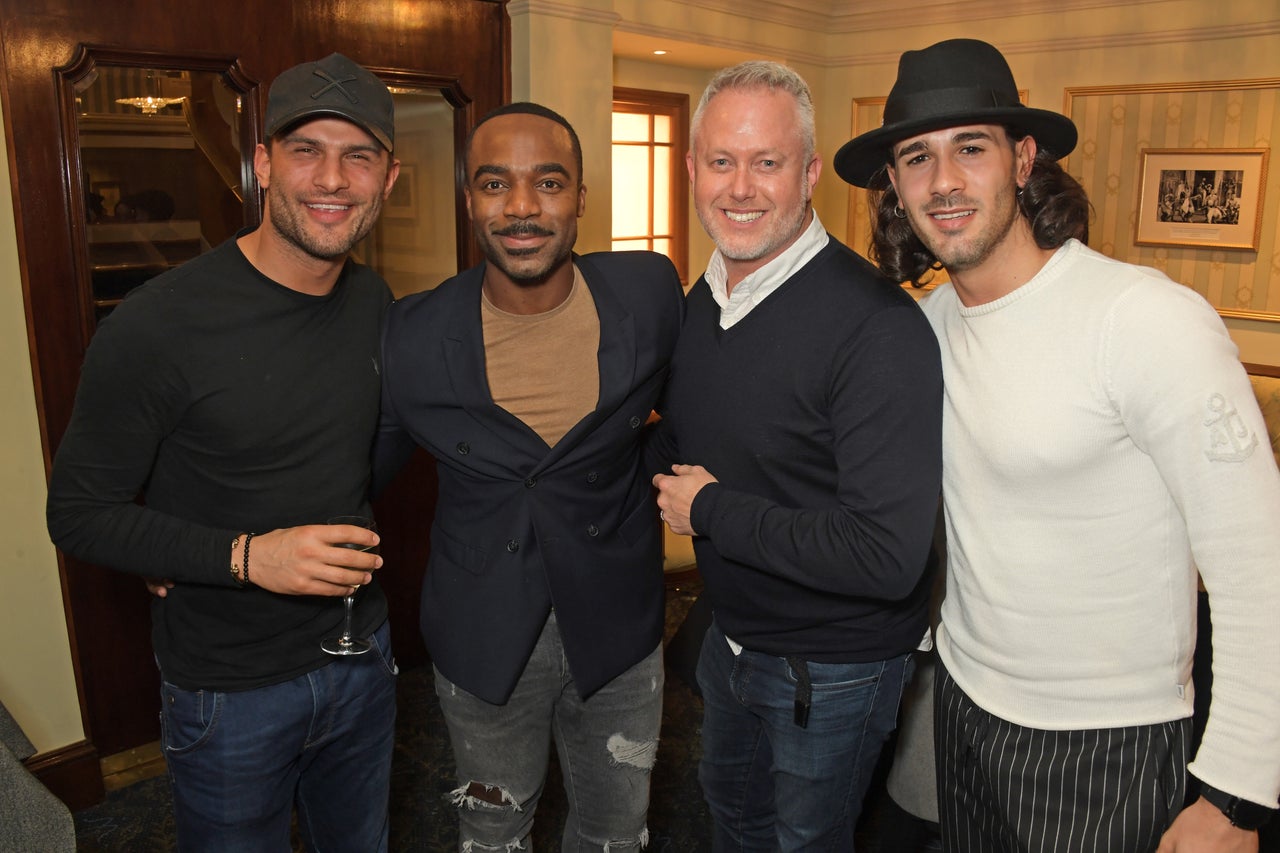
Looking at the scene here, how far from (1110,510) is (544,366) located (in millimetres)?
953

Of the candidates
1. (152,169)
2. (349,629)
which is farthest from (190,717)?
(152,169)

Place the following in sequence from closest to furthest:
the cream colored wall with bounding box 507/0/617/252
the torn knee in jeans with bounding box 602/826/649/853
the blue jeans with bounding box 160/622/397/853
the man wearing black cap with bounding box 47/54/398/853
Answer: the man wearing black cap with bounding box 47/54/398/853, the blue jeans with bounding box 160/622/397/853, the torn knee in jeans with bounding box 602/826/649/853, the cream colored wall with bounding box 507/0/617/252

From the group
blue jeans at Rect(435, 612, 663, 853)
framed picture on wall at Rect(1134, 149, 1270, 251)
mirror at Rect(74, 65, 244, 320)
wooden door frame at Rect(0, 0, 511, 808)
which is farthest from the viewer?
framed picture on wall at Rect(1134, 149, 1270, 251)

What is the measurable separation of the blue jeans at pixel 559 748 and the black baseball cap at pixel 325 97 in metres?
0.96

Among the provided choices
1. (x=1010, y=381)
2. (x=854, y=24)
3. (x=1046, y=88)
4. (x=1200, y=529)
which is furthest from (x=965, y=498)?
(x=854, y=24)

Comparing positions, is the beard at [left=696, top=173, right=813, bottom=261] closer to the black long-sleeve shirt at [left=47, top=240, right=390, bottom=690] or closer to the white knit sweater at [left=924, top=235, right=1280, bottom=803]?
the white knit sweater at [left=924, top=235, right=1280, bottom=803]

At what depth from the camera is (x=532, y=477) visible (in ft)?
5.66

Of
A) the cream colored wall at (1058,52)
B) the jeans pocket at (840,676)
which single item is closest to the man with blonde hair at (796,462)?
the jeans pocket at (840,676)

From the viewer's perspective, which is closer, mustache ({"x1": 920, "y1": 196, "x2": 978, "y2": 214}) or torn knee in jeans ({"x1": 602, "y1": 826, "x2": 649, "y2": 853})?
mustache ({"x1": 920, "y1": 196, "x2": 978, "y2": 214})

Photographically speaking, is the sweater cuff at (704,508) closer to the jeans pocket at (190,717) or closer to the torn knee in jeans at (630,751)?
the torn knee in jeans at (630,751)

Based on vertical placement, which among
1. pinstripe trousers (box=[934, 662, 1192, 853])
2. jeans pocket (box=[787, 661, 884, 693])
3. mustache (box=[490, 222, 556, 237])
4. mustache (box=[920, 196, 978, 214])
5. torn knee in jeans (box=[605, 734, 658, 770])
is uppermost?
mustache (box=[920, 196, 978, 214])

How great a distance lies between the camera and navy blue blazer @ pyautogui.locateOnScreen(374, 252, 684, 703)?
174cm

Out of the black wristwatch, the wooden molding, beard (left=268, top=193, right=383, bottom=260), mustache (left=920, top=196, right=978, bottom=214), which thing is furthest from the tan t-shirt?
the wooden molding

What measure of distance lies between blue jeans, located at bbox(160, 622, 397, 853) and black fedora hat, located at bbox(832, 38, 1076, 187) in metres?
1.32
